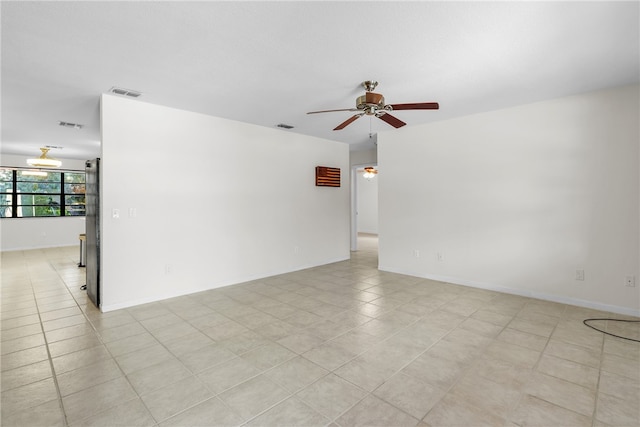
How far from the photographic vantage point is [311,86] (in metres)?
3.40

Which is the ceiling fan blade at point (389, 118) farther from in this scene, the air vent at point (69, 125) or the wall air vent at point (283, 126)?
the air vent at point (69, 125)

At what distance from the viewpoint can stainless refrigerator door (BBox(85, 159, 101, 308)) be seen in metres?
3.86

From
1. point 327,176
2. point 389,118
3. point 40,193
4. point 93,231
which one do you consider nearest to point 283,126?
point 327,176

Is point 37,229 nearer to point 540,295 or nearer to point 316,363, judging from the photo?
point 316,363

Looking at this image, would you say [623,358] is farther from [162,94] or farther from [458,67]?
[162,94]

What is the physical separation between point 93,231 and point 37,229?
261 inches

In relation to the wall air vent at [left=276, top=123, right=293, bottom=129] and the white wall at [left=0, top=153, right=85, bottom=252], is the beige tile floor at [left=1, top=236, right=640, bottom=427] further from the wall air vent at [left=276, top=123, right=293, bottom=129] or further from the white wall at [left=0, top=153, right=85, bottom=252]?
the white wall at [left=0, top=153, right=85, bottom=252]

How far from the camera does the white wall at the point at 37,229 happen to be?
815cm

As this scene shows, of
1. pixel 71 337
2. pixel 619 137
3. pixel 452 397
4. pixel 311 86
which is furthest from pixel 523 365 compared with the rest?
pixel 71 337

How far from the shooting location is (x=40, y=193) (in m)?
8.78

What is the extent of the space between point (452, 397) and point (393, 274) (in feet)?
11.4

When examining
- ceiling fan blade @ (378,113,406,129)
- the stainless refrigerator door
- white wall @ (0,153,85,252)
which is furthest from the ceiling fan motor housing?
white wall @ (0,153,85,252)

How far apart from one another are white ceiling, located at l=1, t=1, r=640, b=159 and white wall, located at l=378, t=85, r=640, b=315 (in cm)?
44

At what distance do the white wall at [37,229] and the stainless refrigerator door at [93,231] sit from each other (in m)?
5.96
